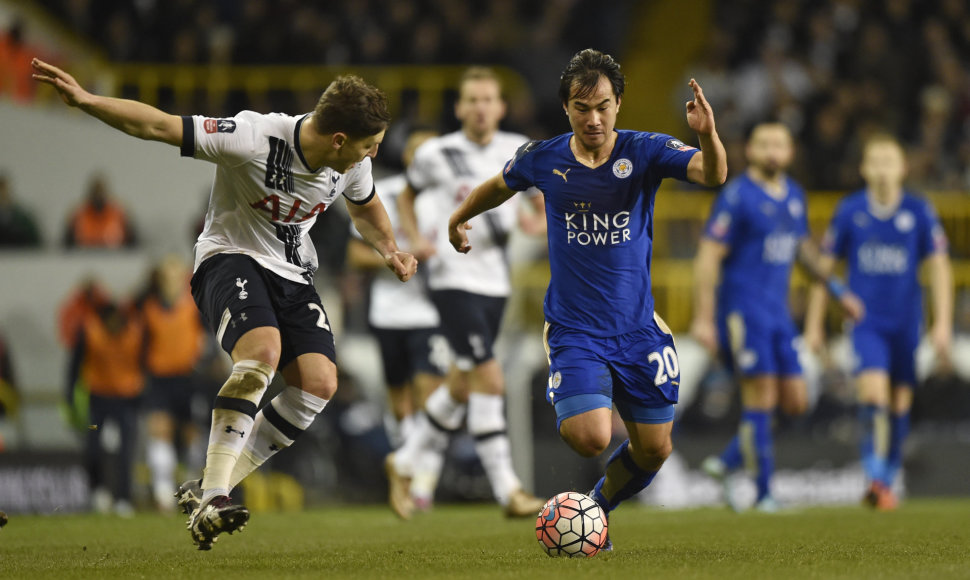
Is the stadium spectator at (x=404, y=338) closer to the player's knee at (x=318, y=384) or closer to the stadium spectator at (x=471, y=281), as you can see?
the stadium spectator at (x=471, y=281)

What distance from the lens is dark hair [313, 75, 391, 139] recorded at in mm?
5949

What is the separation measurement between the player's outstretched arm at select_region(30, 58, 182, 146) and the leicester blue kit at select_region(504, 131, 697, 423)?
1.71m

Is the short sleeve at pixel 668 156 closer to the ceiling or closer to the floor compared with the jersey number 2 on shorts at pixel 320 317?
closer to the ceiling

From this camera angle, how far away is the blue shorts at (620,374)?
6.16 m

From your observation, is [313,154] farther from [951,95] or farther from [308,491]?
[951,95]

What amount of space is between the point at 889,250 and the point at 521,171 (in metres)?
5.04

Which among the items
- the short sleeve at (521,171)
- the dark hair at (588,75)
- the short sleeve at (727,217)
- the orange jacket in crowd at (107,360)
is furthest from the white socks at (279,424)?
the orange jacket in crowd at (107,360)

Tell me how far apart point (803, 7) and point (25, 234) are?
1073cm

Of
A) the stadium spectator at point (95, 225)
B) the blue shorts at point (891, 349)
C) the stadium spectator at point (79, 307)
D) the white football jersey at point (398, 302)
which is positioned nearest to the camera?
the blue shorts at point (891, 349)

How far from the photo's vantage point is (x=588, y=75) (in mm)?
6070

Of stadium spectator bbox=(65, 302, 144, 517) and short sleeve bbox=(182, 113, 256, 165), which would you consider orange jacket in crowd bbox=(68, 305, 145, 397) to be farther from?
short sleeve bbox=(182, 113, 256, 165)

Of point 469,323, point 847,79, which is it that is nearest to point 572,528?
point 469,323

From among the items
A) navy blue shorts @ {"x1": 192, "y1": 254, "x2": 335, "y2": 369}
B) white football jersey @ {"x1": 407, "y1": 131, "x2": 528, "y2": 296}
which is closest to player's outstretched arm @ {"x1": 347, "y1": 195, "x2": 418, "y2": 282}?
navy blue shorts @ {"x1": 192, "y1": 254, "x2": 335, "y2": 369}

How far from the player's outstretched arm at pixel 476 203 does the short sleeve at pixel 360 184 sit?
48cm
